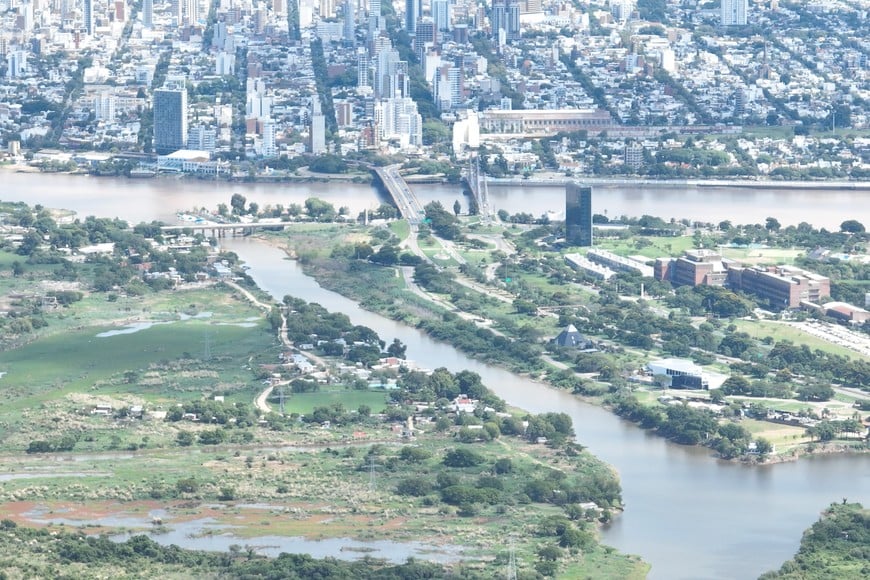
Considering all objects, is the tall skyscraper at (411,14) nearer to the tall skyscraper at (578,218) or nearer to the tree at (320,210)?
the tree at (320,210)

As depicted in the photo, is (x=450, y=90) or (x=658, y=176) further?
(x=450, y=90)

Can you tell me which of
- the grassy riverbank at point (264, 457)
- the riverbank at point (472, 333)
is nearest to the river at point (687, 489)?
the riverbank at point (472, 333)

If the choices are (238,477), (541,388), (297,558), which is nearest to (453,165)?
(541,388)

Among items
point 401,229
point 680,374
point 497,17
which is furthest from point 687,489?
point 497,17

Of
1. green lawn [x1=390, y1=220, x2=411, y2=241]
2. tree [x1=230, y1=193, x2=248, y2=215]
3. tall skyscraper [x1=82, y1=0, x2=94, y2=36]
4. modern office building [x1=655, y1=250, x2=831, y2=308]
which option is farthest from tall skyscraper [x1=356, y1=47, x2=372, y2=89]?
modern office building [x1=655, y1=250, x2=831, y2=308]

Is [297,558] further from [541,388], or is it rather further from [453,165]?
[453,165]

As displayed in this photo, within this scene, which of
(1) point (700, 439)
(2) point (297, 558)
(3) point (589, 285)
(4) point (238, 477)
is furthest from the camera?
(3) point (589, 285)

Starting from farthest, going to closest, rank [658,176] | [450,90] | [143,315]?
[450,90], [658,176], [143,315]
